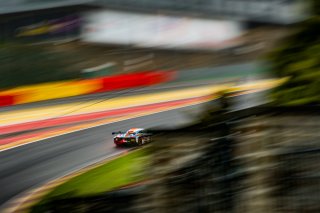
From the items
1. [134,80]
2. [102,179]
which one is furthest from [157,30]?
[102,179]

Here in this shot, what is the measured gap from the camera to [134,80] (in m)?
8.48

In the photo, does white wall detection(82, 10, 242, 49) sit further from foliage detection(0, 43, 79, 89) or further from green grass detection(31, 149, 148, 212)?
green grass detection(31, 149, 148, 212)

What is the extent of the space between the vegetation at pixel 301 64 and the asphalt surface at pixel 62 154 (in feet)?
4.91

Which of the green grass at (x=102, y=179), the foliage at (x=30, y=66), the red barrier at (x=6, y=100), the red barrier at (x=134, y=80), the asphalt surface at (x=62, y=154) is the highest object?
the foliage at (x=30, y=66)

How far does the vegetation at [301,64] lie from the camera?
4594 mm

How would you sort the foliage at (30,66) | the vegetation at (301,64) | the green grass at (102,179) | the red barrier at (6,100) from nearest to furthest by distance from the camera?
the vegetation at (301,64), the green grass at (102,179), the red barrier at (6,100), the foliage at (30,66)

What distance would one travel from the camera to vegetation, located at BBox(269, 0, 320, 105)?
181 inches

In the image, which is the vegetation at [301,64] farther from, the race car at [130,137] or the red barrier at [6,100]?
the red barrier at [6,100]

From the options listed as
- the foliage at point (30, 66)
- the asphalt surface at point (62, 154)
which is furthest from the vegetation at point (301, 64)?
the foliage at point (30, 66)

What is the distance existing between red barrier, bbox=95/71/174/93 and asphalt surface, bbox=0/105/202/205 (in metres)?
1.53

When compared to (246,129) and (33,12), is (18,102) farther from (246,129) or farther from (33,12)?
(246,129)

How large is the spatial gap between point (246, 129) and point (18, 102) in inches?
224

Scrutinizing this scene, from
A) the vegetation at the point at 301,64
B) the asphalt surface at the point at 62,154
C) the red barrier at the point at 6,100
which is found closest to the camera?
the vegetation at the point at 301,64

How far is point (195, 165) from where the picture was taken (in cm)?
488
